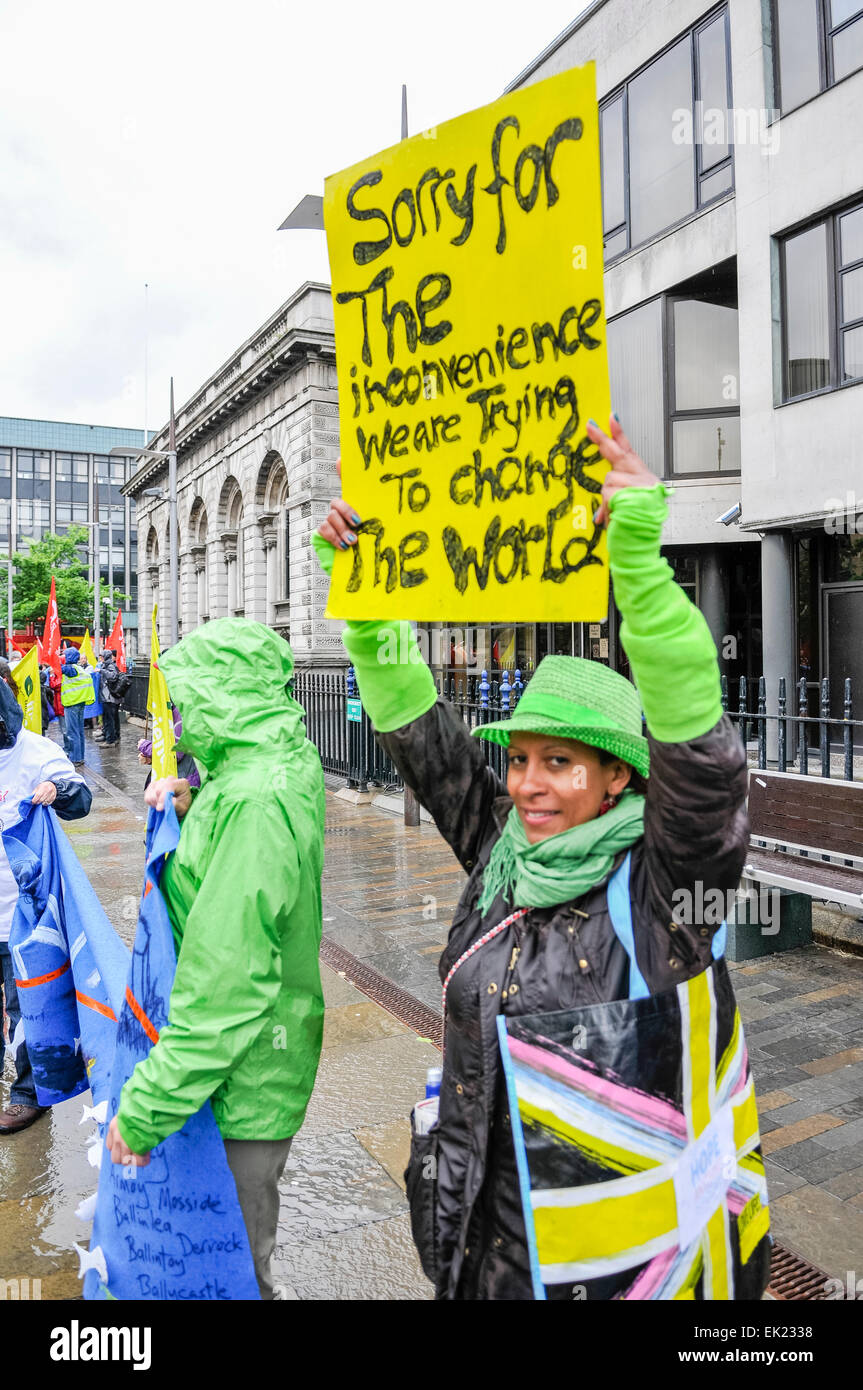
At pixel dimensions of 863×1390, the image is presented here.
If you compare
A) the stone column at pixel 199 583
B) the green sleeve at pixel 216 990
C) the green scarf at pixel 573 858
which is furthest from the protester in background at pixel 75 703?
the green scarf at pixel 573 858

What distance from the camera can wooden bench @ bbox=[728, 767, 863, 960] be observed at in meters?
5.04

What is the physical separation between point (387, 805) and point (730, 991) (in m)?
9.41

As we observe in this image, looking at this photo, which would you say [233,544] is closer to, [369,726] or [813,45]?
[369,726]

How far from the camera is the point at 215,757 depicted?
2.34 metres

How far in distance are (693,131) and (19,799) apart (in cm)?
1376

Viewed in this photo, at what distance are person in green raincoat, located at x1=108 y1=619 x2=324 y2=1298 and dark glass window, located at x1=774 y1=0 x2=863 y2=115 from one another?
39.4ft

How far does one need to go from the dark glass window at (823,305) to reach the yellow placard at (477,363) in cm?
1061

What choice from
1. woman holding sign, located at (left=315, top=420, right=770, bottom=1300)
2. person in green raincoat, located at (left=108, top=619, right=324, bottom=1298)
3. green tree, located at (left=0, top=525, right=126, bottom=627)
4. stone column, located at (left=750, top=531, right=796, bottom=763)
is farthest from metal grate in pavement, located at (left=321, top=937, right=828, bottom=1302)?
green tree, located at (left=0, top=525, right=126, bottom=627)

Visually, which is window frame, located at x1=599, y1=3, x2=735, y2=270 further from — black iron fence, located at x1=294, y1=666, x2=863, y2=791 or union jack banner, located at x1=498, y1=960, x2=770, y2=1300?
union jack banner, located at x1=498, y1=960, x2=770, y2=1300

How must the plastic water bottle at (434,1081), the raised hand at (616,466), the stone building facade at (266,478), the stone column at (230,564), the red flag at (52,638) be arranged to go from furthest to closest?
1. the stone column at (230,564)
2. the stone building facade at (266,478)
3. the red flag at (52,638)
4. the plastic water bottle at (434,1081)
5. the raised hand at (616,466)

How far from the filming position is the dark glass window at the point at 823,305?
11242 millimetres

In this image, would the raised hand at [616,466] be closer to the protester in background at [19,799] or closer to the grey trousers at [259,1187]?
the grey trousers at [259,1187]

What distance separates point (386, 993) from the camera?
524 centimetres

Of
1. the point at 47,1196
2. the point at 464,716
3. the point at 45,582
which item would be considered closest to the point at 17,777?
the point at 47,1196
